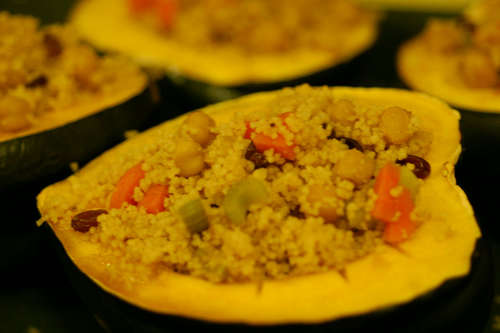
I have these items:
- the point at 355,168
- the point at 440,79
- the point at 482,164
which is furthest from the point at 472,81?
the point at 355,168

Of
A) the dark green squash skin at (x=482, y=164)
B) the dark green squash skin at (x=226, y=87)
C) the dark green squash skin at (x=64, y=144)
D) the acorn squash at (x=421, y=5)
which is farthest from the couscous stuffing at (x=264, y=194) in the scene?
the acorn squash at (x=421, y=5)

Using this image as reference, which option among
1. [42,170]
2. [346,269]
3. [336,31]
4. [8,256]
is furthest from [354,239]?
[336,31]

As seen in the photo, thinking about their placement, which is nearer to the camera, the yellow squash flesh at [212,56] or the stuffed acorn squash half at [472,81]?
the stuffed acorn squash half at [472,81]

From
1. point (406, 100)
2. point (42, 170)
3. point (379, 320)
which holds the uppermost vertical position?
point (406, 100)

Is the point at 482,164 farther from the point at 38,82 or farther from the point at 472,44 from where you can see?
the point at 38,82

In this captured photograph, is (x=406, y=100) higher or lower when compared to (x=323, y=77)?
higher

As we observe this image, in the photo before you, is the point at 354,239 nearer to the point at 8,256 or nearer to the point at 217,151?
the point at 217,151

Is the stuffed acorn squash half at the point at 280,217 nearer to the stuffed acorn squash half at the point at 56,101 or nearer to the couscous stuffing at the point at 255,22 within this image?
the stuffed acorn squash half at the point at 56,101
